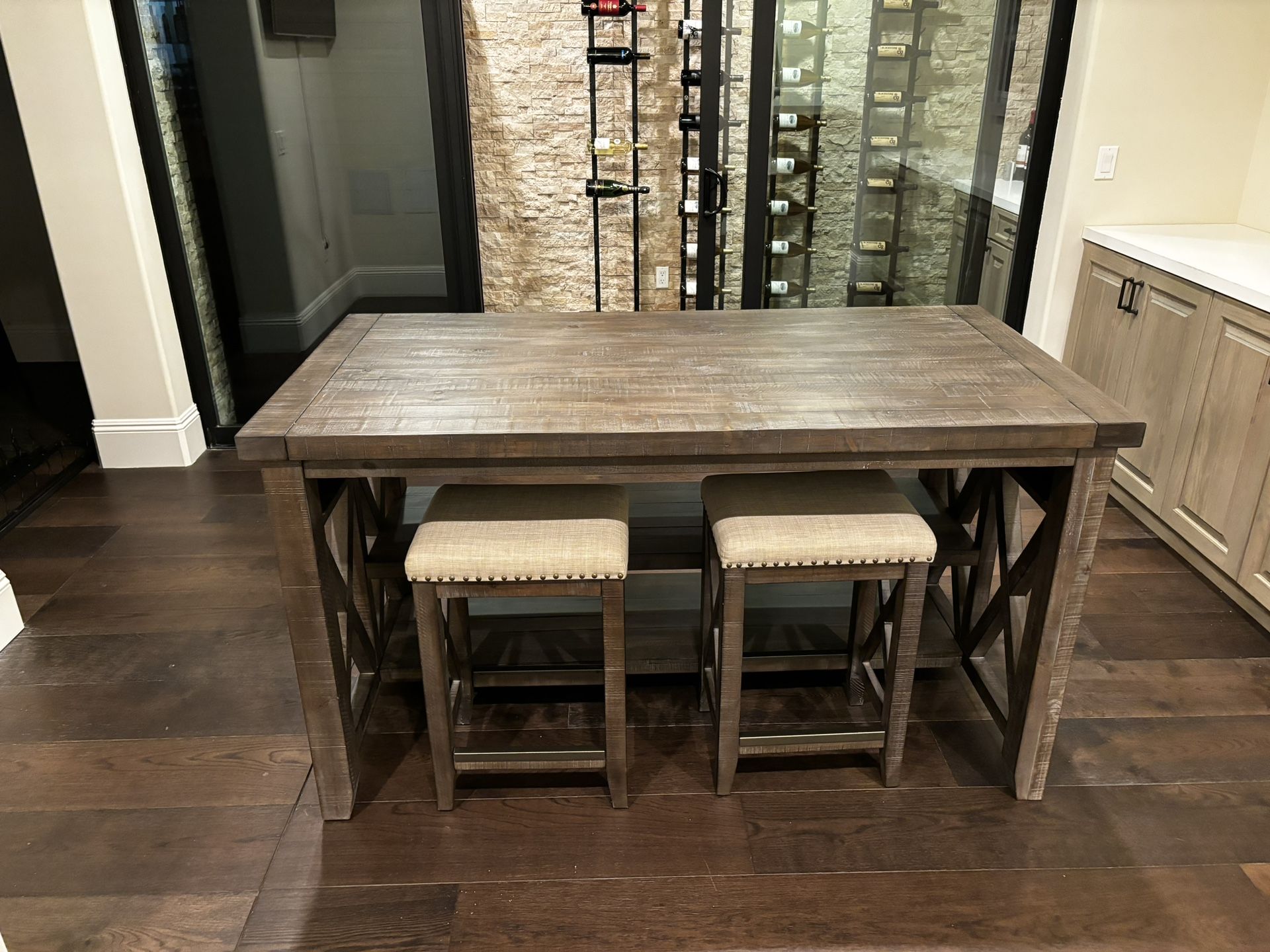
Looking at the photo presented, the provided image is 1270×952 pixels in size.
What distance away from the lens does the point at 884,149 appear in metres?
3.66

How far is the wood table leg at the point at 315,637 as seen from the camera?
1718 millimetres

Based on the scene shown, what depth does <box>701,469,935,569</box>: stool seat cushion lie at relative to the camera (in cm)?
177

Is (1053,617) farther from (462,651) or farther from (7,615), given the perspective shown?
(7,615)

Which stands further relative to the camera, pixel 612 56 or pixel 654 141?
pixel 654 141

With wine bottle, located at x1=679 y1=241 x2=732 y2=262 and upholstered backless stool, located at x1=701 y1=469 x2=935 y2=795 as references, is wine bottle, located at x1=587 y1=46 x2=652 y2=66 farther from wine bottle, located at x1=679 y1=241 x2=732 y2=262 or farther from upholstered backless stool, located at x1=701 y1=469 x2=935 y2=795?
upholstered backless stool, located at x1=701 y1=469 x2=935 y2=795

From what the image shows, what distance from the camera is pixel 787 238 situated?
12.4 feet

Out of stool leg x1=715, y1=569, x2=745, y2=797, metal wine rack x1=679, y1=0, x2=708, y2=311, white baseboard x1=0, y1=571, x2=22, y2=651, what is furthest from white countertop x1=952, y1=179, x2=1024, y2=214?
white baseboard x1=0, y1=571, x2=22, y2=651

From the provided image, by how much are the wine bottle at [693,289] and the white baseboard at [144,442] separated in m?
2.10

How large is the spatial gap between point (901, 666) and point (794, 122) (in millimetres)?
2408

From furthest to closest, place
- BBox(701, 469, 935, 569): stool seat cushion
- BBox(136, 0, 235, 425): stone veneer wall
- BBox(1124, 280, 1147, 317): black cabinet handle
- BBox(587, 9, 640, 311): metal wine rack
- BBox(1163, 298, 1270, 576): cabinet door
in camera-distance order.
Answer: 1. BBox(587, 9, 640, 311): metal wine rack
2. BBox(136, 0, 235, 425): stone veneer wall
3. BBox(1124, 280, 1147, 317): black cabinet handle
4. BBox(1163, 298, 1270, 576): cabinet door
5. BBox(701, 469, 935, 569): stool seat cushion

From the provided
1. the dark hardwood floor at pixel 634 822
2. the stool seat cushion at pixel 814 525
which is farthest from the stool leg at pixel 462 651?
the stool seat cushion at pixel 814 525

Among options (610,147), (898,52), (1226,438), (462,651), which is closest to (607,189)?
(610,147)

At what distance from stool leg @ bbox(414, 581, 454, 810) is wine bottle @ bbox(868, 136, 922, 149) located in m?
2.71

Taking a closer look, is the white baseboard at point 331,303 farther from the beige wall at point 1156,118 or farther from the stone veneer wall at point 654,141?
the beige wall at point 1156,118
